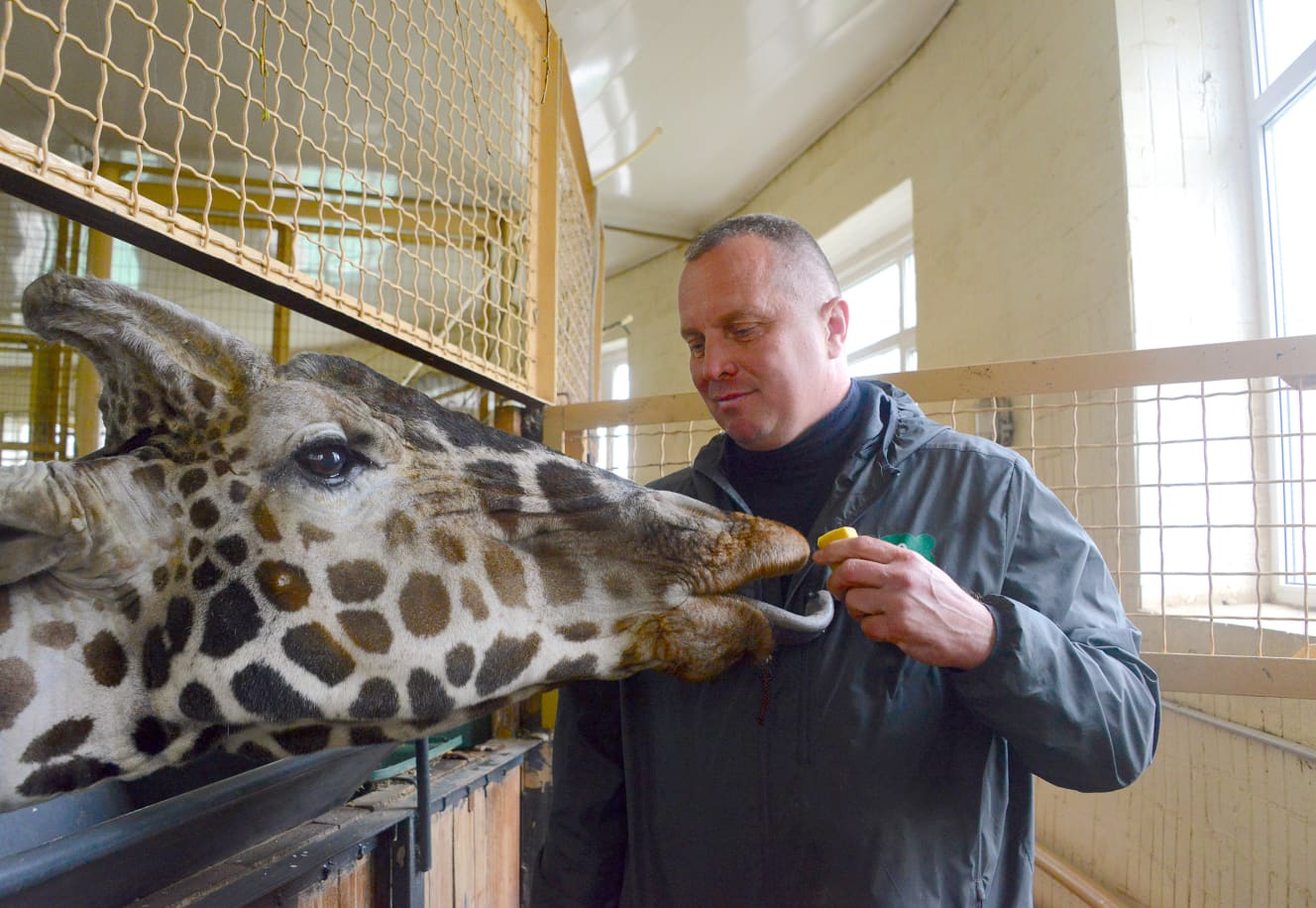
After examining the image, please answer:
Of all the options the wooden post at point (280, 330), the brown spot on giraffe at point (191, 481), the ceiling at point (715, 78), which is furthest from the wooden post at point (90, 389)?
the brown spot on giraffe at point (191, 481)

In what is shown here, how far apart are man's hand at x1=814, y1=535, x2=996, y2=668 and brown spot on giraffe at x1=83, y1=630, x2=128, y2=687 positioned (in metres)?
0.73

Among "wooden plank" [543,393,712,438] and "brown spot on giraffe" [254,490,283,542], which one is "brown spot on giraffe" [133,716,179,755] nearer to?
"brown spot on giraffe" [254,490,283,542]

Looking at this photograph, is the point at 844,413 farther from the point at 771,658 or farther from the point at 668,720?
the point at 668,720

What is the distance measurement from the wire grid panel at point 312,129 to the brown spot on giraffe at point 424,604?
22.3 inches

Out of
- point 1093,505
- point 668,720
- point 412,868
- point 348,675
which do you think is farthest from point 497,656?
point 1093,505

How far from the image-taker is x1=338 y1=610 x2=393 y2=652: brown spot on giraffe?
0.85m

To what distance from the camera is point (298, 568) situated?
2.76ft

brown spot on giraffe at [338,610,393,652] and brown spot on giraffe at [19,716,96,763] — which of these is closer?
brown spot on giraffe at [19,716,96,763]

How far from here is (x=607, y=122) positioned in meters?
4.46

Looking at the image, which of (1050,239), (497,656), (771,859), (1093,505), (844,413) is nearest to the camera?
(497,656)

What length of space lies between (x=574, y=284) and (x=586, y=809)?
2141 millimetres

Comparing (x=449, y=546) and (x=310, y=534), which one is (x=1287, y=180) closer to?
(x=449, y=546)

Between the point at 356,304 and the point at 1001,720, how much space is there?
1166 millimetres

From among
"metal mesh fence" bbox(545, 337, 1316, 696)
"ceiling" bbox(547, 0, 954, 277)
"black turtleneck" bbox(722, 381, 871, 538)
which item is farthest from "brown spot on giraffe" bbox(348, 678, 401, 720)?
"ceiling" bbox(547, 0, 954, 277)
